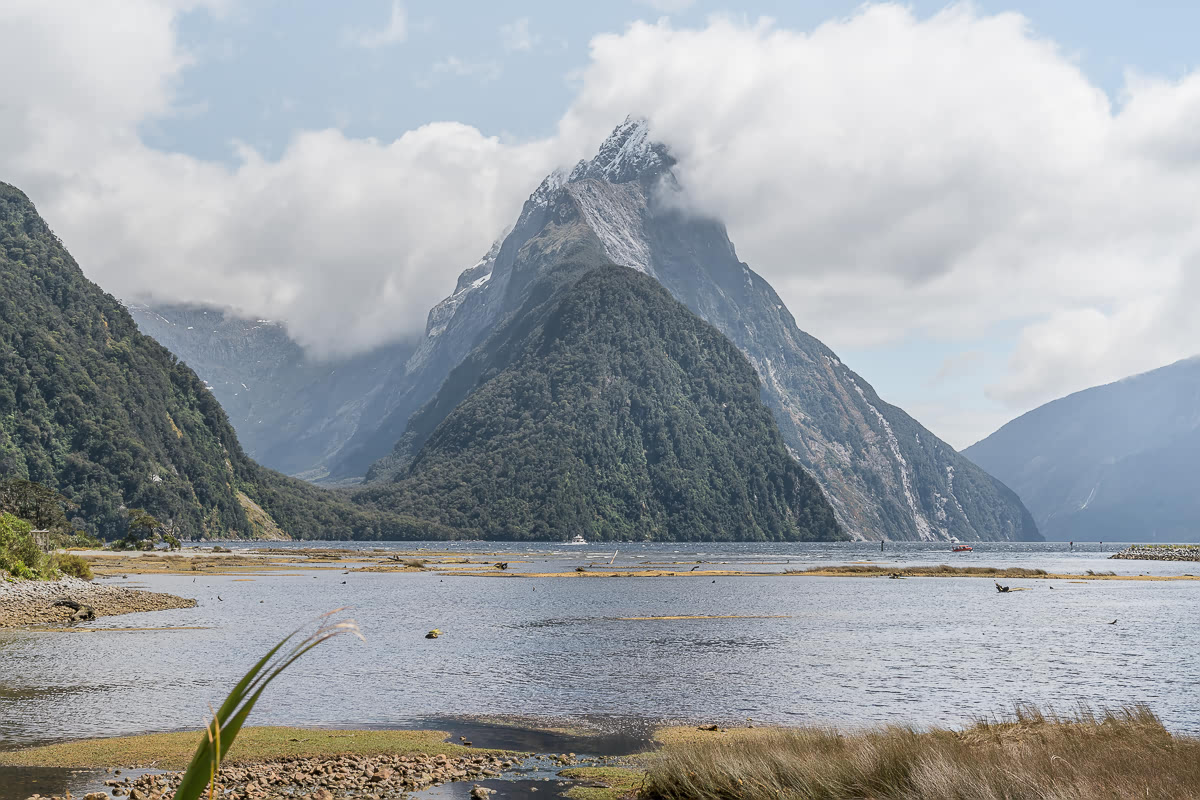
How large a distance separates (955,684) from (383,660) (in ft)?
82.5

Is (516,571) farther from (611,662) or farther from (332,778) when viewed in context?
(332,778)

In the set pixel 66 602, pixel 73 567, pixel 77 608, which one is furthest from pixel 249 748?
pixel 73 567

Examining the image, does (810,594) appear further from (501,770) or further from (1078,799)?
(1078,799)

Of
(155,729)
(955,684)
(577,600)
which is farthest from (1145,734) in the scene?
(577,600)

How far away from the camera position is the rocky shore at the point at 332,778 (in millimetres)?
21234

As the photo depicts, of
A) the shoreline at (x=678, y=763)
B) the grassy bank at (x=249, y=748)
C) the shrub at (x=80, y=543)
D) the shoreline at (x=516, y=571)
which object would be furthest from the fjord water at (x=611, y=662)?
the shrub at (x=80, y=543)

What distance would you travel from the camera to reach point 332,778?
2295 centimetres

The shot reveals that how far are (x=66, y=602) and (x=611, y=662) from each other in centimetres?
3512

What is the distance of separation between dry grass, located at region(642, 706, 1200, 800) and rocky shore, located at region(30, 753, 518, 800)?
5.14 meters

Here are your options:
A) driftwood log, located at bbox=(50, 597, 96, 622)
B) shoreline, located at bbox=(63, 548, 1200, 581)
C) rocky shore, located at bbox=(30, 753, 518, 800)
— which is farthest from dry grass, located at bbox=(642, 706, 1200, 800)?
shoreline, located at bbox=(63, 548, 1200, 581)

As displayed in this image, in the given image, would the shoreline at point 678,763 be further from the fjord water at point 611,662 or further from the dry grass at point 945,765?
the fjord water at point 611,662

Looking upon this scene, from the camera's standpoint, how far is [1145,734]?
21.6 m

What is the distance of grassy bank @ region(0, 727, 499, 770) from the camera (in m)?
24.8

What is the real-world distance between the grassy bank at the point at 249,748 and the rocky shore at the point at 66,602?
33772 millimetres
